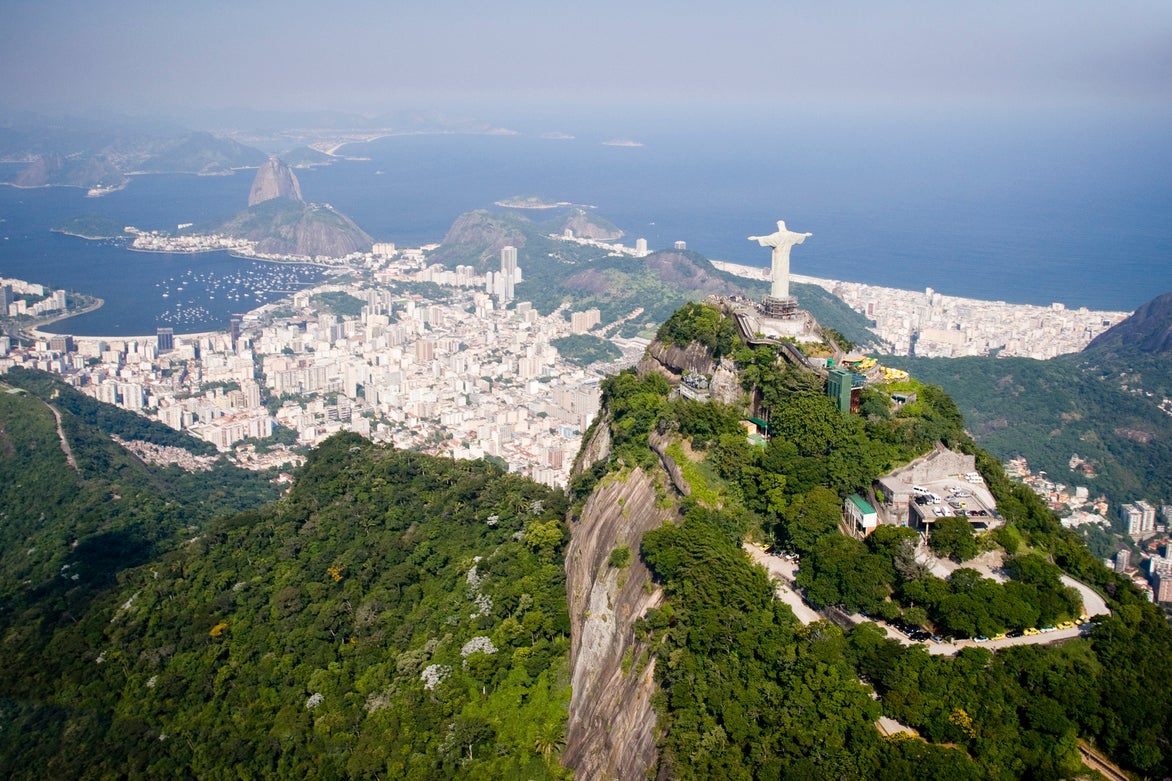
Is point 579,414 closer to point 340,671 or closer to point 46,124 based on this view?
point 340,671

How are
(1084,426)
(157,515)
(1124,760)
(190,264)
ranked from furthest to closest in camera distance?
(190,264)
(1084,426)
(157,515)
(1124,760)

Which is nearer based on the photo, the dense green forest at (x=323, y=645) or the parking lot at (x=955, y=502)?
the parking lot at (x=955, y=502)

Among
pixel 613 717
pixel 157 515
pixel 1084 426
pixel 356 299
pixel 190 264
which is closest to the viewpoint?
pixel 613 717

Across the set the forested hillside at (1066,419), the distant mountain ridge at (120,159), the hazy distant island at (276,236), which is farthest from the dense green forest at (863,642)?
the distant mountain ridge at (120,159)

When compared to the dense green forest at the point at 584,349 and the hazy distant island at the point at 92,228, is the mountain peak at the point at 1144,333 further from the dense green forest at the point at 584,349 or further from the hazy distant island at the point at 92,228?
the hazy distant island at the point at 92,228

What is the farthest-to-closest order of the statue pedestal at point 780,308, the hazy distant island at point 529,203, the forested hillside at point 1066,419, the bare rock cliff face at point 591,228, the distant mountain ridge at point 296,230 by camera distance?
the hazy distant island at point 529,203
the bare rock cliff face at point 591,228
the distant mountain ridge at point 296,230
the forested hillside at point 1066,419
the statue pedestal at point 780,308

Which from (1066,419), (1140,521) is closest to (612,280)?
(1066,419)

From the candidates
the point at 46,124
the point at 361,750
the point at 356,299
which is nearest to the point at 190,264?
the point at 356,299
